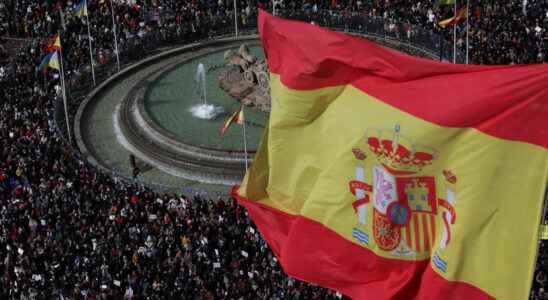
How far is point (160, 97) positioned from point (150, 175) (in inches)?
311

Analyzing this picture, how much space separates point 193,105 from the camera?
148 feet

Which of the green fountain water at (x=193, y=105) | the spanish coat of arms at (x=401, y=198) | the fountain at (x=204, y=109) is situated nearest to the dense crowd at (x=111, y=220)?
the green fountain water at (x=193, y=105)

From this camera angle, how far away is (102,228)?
3272 cm

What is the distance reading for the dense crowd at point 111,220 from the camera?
2884 cm

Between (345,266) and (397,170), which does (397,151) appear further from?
(345,266)

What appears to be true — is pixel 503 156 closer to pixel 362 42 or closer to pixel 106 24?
pixel 362 42

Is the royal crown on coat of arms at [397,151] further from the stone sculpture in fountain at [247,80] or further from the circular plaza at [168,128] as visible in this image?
the stone sculpture in fountain at [247,80]

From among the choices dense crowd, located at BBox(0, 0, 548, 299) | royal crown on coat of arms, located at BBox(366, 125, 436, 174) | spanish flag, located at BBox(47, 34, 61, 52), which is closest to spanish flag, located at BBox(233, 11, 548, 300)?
royal crown on coat of arms, located at BBox(366, 125, 436, 174)

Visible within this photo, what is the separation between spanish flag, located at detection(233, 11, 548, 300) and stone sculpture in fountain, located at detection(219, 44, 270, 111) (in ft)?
73.9

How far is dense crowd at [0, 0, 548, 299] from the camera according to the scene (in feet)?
94.6

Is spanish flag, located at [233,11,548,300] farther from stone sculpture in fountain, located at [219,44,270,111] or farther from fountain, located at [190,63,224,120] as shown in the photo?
fountain, located at [190,63,224,120]

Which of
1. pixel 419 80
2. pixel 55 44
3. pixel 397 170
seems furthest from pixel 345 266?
pixel 55 44

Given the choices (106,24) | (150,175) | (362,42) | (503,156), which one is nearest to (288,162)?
(362,42)

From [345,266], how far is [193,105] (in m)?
27.5
